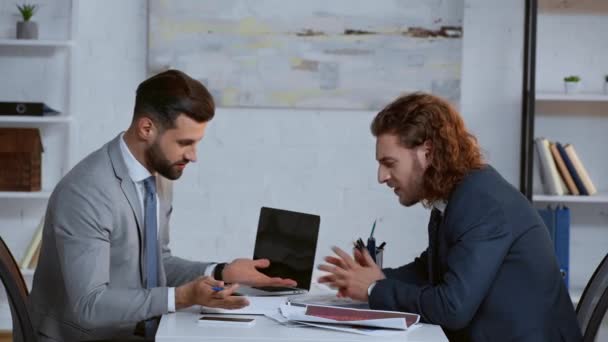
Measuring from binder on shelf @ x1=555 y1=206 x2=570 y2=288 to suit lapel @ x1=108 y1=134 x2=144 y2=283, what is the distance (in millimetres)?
2115

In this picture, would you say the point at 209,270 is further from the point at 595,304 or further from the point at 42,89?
the point at 42,89

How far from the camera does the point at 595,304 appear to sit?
2.29 meters

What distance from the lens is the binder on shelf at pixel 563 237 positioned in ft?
12.7

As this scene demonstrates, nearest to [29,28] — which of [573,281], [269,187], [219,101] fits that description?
[219,101]

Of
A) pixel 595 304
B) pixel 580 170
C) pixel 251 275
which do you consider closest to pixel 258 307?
pixel 251 275

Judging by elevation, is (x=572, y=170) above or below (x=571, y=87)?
below

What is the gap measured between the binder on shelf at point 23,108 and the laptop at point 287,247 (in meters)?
1.73

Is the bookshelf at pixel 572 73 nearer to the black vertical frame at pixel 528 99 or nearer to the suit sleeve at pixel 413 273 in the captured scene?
the black vertical frame at pixel 528 99

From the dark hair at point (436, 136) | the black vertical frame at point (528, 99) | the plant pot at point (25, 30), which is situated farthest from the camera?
the plant pot at point (25, 30)

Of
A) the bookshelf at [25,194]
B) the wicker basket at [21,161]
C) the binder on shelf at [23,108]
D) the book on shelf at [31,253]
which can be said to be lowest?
the book on shelf at [31,253]

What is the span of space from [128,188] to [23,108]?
1712 mm

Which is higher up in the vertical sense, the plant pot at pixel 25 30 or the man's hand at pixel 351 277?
the plant pot at pixel 25 30

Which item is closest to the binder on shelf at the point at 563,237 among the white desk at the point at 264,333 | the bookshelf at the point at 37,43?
the white desk at the point at 264,333

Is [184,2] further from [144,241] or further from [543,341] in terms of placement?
[543,341]
